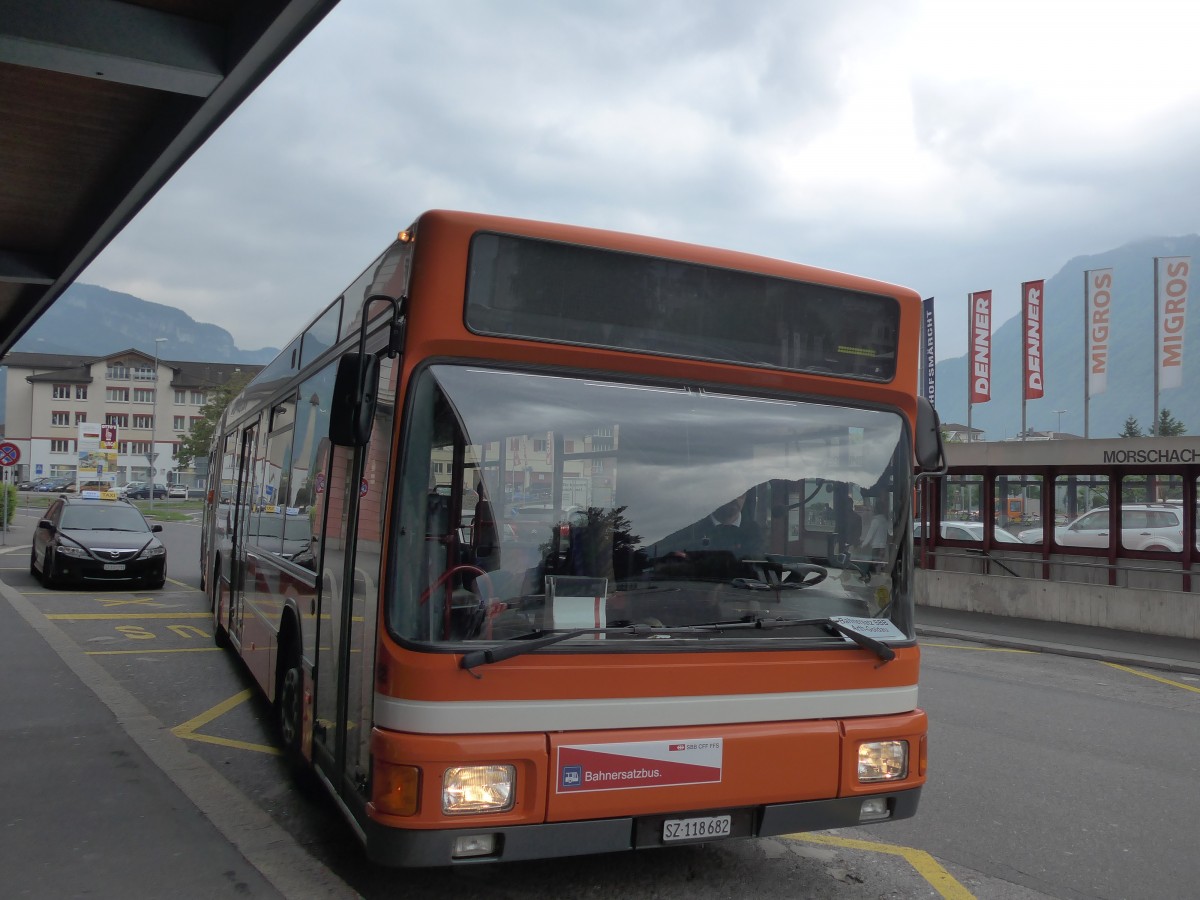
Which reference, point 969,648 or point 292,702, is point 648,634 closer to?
point 292,702

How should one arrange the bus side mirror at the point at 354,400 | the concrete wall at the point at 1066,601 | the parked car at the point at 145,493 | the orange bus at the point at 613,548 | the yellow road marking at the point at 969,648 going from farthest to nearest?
the parked car at the point at 145,493, the concrete wall at the point at 1066,601, the yellow road marking at the point at 969,648, the bus side mirror at the point at 354,400, the orange bus at the point at 613,548

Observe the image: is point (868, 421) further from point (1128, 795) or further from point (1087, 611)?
point (1087, 611)

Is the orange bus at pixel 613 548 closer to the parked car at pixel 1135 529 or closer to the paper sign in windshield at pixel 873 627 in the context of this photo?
the paper sign in windshield at pixel 873 627

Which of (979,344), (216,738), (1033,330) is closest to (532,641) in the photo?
(216,738)

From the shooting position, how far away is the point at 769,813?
13.4ft

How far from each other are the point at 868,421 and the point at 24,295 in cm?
1498

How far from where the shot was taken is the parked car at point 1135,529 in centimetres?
1644

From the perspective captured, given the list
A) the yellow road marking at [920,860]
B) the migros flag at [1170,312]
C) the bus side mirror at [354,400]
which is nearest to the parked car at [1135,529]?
the migros flag at [1170,312]

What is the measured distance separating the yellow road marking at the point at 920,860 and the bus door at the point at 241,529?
5063mm


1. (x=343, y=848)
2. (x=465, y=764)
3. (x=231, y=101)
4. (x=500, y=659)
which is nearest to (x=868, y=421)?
(x=500, y=659)

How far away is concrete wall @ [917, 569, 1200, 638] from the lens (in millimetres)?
15219

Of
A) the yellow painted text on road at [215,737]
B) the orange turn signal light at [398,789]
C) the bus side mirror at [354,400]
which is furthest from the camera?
the yellow painted text on road at [215,737]

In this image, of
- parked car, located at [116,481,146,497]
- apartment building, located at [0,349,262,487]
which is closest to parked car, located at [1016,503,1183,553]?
parked car, located at [116,481,146,497]

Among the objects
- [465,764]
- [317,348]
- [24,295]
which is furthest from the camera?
[24,295]
